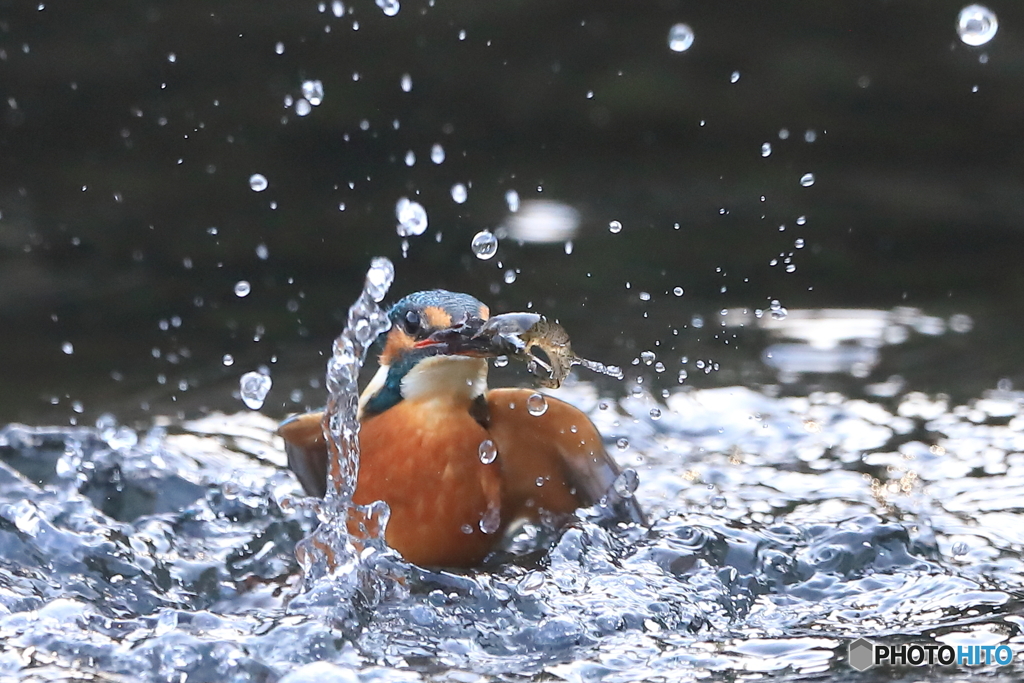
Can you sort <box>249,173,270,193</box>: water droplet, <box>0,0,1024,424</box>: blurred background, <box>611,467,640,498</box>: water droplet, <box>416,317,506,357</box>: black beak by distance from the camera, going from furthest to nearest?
<box>249,173,270,193</box>: water droplet < <box>0,0,1024,424</box>: blurred background < <box>611,467,640,498</box>: water droplet < <box>416,317,506,357</box>: black beak

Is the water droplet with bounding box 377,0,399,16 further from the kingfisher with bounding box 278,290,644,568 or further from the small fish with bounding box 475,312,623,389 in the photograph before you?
the small fish with bounding box 475,312,623,389

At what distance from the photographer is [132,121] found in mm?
5562

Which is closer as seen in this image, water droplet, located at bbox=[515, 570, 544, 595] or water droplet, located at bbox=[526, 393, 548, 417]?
water droplet, located at bbox=[515, 570, 544, 595]

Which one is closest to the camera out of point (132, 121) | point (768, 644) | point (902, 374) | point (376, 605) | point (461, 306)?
point (768, 644)

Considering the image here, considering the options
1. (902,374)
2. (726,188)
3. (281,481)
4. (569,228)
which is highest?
(726,188)

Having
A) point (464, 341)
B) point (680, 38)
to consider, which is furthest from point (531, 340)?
point (680, 38)

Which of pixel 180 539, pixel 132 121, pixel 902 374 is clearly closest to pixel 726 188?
pixel 902 374

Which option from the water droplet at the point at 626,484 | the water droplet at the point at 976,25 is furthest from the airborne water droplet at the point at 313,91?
the water droplet at the point at 626,484

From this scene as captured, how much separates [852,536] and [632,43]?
3874mm

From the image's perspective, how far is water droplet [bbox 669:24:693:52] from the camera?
5.98 m

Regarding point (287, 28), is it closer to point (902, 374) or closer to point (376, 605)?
point (902, 374)

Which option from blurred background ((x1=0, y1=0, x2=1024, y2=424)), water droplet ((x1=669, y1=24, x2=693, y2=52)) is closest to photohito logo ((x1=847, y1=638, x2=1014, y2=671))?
blurred background ((x1=0, y1=0, x2=1024, y2=424))

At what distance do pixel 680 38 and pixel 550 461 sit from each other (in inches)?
144

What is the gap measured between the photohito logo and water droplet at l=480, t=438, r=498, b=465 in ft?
2.90
